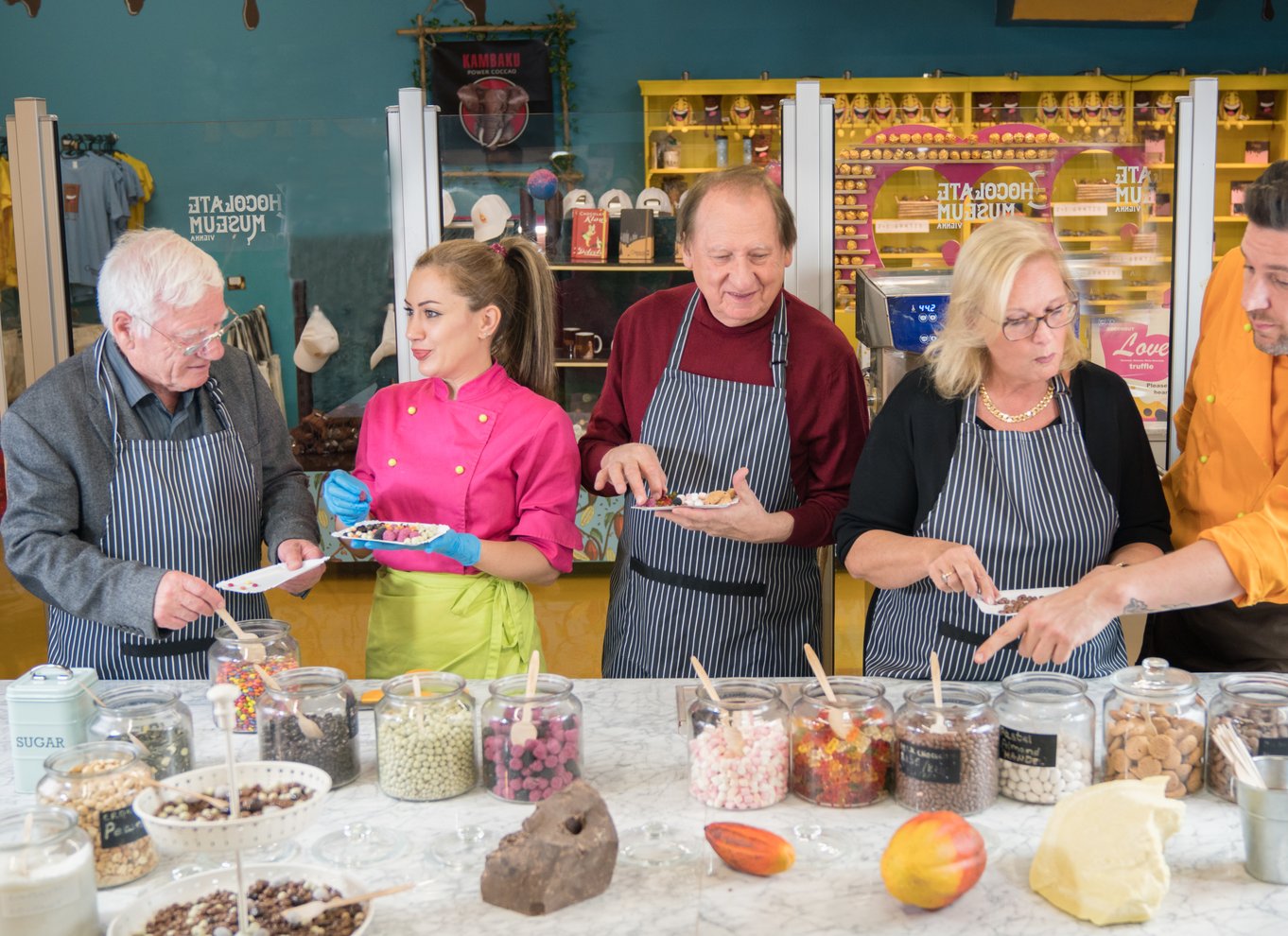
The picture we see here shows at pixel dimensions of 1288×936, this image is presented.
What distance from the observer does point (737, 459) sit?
103 inches

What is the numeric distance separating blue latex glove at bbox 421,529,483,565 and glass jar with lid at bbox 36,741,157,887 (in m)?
0.82

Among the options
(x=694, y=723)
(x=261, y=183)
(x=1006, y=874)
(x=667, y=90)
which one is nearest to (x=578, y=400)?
(x=261, y=183)

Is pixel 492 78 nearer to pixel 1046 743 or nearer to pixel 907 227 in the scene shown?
pixel 907 227

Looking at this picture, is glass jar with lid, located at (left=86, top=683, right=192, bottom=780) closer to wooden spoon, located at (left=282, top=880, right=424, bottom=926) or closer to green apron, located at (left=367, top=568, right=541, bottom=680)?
wooden spoon, located at (left=282, top=880, right=424, bottom=926)

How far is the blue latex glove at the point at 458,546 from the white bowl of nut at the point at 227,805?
80 cm

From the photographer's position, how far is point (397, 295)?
11.2 feet

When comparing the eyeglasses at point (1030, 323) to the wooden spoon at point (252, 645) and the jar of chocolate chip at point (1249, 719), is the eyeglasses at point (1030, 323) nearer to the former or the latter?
the jar of chocolate chip at point (1249, 719)

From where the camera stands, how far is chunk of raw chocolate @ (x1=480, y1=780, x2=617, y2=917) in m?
1.38

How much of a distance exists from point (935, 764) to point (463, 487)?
1.22 m

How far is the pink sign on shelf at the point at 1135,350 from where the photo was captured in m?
3.56

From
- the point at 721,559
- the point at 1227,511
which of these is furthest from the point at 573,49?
the point at 1227,511

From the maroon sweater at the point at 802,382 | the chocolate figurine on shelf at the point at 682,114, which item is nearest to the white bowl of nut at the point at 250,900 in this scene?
the maroon sweater at the point at 802,382

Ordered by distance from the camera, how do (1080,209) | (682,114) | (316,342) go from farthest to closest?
1. (682,114)
2. (316,342)
3. (1080,209)

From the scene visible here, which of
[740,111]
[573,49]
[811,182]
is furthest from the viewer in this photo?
[573,49]
